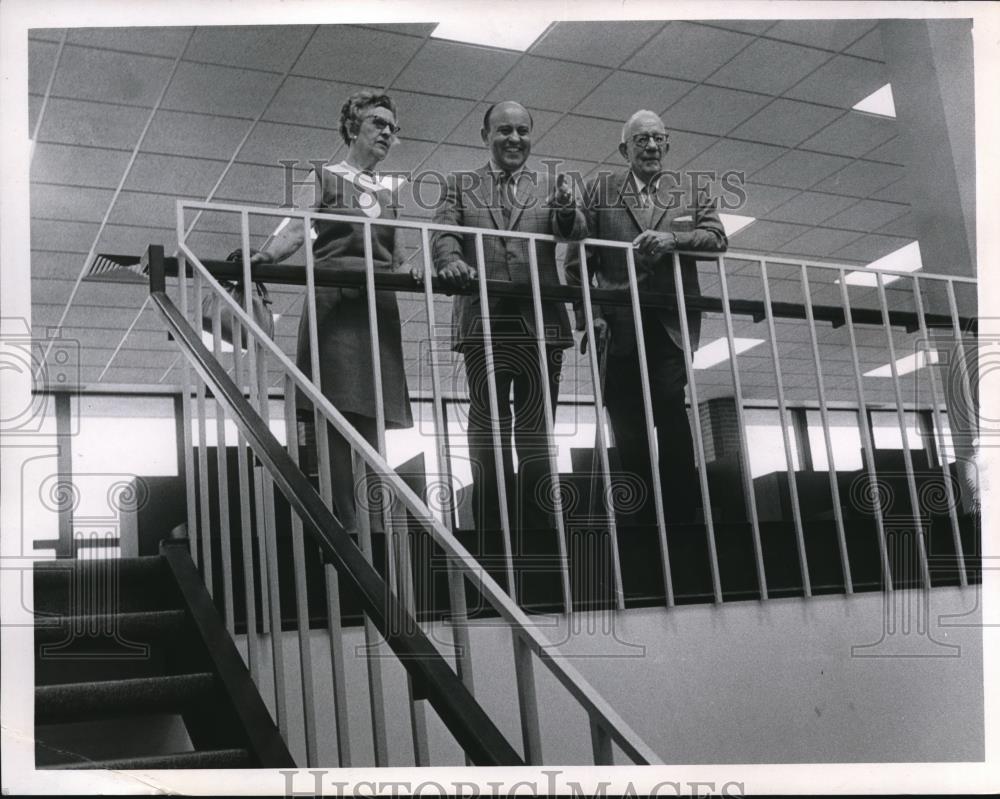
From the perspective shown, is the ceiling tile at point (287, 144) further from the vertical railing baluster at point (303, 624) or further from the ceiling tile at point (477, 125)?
the vertical railing baluster at point (303, 624)

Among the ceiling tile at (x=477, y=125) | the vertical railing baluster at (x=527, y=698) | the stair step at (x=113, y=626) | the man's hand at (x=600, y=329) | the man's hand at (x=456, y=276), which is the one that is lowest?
the vertical railing baluster at (x=527, y=698)

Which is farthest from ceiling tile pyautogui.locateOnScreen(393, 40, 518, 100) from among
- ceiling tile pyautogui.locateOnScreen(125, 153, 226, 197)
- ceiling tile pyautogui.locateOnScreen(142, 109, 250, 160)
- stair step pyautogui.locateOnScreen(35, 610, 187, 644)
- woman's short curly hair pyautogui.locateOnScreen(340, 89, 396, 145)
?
stair step pyautogui.locateOnScreen(35, 610, 187, 644)

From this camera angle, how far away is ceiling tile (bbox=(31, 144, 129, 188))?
5.27m

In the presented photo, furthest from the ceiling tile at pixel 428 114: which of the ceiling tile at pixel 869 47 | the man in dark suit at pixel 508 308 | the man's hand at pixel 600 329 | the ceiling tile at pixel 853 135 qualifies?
the man's hand at pixel 600 329

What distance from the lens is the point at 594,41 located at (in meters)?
4.91

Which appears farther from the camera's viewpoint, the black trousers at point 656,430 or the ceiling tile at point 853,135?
the ceiling tile at point 853,135

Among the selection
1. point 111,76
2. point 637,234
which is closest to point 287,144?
point 111,76

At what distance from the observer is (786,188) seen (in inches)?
255

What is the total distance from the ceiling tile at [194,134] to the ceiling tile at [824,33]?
2668 mm

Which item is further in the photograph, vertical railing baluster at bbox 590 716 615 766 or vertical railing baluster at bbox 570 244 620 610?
vertical railing baluster at bbox 570 244 620 610

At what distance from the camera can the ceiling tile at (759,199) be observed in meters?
6.49

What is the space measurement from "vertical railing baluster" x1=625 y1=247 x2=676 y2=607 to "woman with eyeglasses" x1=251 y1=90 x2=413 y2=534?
593 mm

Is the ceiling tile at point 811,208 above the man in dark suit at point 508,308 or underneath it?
above

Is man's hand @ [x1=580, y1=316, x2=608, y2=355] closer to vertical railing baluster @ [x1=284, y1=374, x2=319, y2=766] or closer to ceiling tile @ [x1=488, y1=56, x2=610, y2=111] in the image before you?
vertical railing baluster @ [x1=284, y1=374, x2=319, y2=766]
